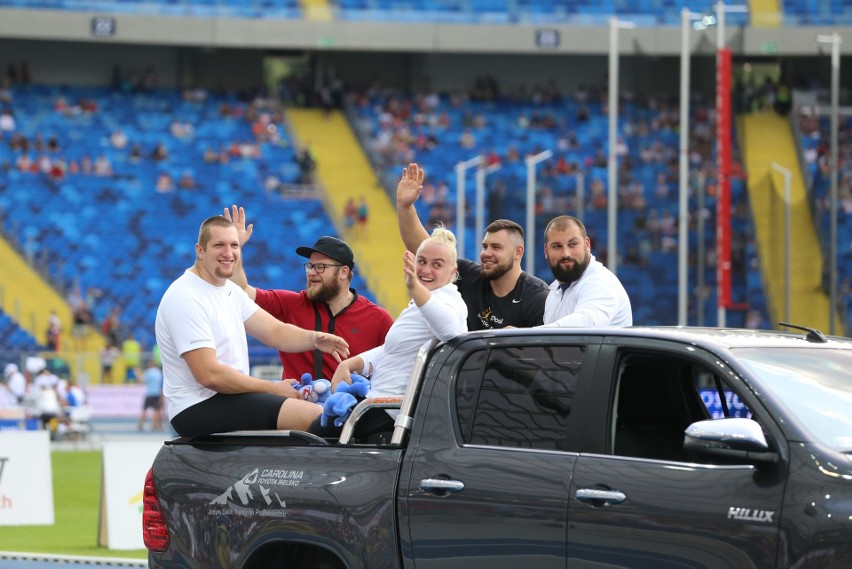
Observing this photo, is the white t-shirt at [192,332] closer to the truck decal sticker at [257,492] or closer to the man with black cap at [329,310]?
the truck decal sticker at [257,492]

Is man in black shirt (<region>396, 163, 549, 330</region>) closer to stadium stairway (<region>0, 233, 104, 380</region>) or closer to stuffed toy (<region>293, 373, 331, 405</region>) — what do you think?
stuffed toy (<region>293, 373, 331, 405</region>)

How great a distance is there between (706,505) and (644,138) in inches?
1686

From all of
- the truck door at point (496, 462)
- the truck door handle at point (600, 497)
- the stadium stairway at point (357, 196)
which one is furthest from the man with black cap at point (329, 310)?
the stadium stairway at point (357, 196)

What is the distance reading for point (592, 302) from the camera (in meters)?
7.86

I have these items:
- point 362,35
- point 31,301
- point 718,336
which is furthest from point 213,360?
point 362,35

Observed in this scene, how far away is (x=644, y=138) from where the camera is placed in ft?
156

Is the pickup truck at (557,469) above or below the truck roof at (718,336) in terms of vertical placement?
below

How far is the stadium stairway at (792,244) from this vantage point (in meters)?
38.9

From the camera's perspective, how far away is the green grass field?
46.6 feet

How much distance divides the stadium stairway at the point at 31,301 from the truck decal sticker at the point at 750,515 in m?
31.8

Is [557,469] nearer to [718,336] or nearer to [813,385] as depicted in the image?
[718,336]

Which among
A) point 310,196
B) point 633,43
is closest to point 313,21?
point 310,196

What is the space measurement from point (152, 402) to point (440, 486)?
87.2ft

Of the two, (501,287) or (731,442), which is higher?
(501,287)
